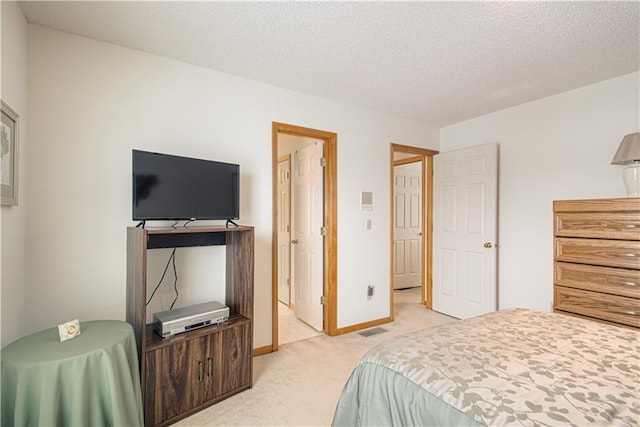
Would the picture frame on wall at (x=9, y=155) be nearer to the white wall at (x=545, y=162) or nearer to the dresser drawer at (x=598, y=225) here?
the dresser drawer at (x=598, y=225)

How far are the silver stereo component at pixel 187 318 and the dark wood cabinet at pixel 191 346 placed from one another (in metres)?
0.04

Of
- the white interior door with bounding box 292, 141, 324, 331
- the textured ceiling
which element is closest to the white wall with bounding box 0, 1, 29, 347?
the textured ceiling

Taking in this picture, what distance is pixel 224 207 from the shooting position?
7.22 ft

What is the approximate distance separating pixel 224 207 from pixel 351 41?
1.43 metres

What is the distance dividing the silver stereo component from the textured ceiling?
179 centimetres

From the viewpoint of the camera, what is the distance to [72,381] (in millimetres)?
1288

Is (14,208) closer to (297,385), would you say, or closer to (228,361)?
(228,361)

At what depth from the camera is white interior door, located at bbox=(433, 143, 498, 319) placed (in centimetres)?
334

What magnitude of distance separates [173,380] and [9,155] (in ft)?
4.82

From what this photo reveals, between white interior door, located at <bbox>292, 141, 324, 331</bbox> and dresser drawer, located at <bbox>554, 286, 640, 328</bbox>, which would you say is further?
white interior door, located at <bbox>292, 141, 324, 331</bbox>

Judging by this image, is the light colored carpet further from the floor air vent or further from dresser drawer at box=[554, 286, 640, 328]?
dresser drawer at box=[554, 286, 640, 328]

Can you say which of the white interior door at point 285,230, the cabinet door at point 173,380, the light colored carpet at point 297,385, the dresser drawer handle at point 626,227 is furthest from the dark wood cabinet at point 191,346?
the dresser drawer handle at point 626,227

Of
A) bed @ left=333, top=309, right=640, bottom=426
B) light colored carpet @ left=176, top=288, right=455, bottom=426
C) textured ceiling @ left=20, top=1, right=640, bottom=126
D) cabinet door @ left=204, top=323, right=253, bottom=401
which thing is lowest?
light colored carpet @ left=176, top=288, right=455, bottom=426

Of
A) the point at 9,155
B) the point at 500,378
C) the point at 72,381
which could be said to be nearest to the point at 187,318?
the point at 72,381
